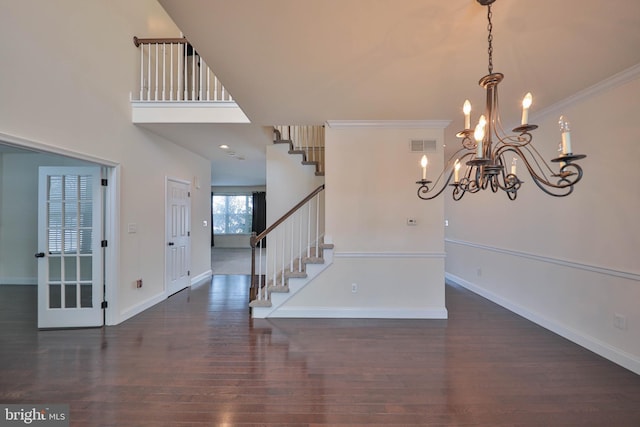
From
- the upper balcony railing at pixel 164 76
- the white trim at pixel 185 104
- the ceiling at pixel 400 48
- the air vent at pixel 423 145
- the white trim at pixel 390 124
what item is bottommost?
the air vent at pixel 423 145

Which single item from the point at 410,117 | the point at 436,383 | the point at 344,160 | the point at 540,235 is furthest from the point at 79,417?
the point at 540,235

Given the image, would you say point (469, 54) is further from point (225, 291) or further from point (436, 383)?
point (225, 291)

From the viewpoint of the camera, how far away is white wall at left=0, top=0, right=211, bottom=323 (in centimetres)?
235

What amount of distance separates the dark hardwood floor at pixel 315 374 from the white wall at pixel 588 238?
0.27 metres

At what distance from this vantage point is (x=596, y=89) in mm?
2539

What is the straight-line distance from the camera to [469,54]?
201 centimetres

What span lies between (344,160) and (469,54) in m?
1.76

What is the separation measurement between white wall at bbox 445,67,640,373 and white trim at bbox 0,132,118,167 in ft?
17.1

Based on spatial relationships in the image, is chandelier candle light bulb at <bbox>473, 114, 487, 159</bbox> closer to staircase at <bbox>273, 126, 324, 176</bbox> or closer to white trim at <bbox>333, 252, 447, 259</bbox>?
white trim at <bbox>333, 252, 447, 259</bbox>

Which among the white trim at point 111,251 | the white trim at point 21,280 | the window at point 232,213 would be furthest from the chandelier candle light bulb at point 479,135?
the window at point 232,213

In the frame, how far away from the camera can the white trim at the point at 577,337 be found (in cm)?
232

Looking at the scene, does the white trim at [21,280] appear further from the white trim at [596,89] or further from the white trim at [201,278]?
the white trim at [596,89]

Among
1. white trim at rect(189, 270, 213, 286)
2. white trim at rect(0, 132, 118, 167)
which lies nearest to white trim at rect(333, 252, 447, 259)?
white trim at rect(0, 132, 118, 167)

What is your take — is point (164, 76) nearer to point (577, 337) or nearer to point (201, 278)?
point (201, 278)
